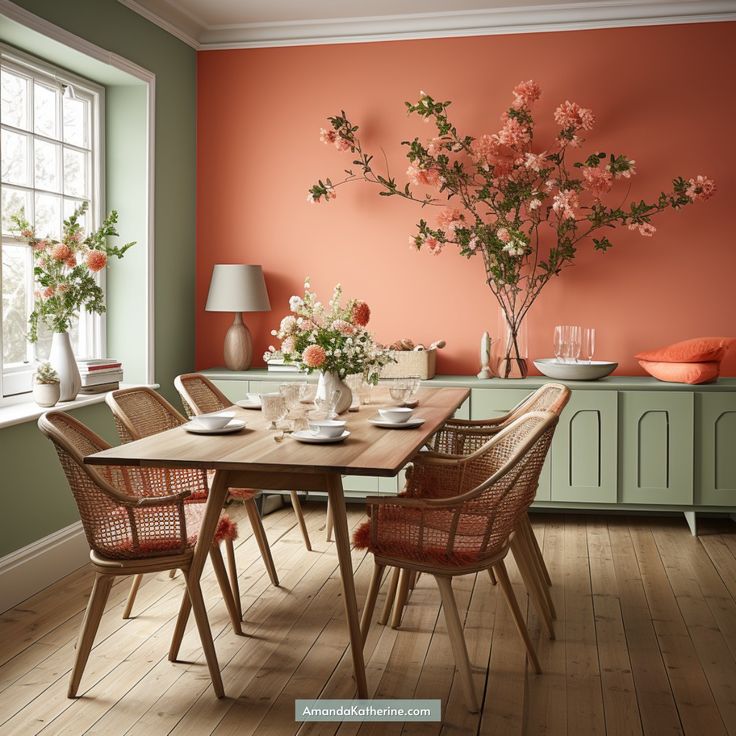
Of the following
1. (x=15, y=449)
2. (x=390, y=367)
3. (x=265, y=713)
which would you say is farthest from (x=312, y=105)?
(x=265, y=713)

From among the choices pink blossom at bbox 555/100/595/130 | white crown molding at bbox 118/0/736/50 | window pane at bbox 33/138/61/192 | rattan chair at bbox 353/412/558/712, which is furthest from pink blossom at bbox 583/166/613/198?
window pane at bbox 33/138/61/192

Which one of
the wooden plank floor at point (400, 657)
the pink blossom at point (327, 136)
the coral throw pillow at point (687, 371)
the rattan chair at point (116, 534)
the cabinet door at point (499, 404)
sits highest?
the pink blossom at point (327, 136)

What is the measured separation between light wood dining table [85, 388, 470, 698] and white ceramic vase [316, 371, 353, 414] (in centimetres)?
45

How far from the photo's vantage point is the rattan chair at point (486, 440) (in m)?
3.27

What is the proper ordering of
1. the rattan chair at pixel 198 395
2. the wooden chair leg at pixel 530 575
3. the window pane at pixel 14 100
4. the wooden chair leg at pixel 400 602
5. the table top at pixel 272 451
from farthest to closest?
the window pane at pixel 14 100, the rattan chair at pixel 198 395, the wooden chair leg at pixel 400 602, the wooden chair leg at pixel 530 575, the table top at pixel 272 451

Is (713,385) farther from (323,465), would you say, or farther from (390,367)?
(323,465)

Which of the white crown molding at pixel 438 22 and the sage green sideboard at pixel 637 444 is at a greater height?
the white crown molding at pixel 438 22

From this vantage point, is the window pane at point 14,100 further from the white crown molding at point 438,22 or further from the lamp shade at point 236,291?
the lamp shade at point 236,291

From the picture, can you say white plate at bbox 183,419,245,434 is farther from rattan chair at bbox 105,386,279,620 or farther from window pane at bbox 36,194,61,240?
window pane at bbox 36,194,61,240

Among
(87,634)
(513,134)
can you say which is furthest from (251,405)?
(513,134)

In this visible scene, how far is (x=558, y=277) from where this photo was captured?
5207mm

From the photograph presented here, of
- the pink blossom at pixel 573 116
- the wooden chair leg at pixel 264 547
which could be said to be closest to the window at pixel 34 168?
the wooden chair leg at pixel 264 547

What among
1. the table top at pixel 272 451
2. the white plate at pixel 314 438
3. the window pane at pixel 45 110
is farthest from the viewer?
the window pane at pixel 45 110

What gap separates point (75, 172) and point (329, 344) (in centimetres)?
204
